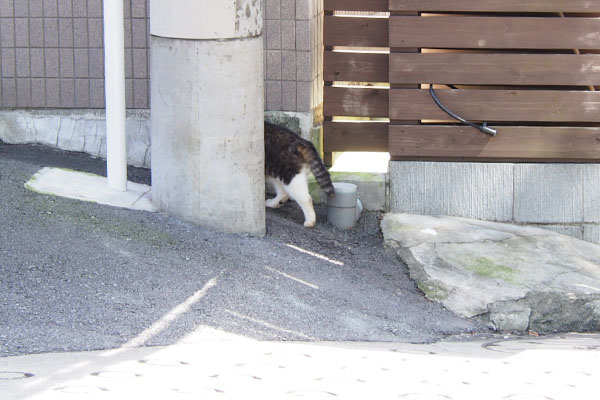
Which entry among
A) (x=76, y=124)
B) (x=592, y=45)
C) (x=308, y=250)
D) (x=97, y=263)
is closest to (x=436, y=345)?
(x=308, y=250)

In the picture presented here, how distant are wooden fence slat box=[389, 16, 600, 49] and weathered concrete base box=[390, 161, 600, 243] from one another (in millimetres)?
1079

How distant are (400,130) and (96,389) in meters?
4.69

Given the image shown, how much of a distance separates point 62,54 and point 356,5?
2.80 m

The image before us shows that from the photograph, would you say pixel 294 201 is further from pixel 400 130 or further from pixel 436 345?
pixel 436 345

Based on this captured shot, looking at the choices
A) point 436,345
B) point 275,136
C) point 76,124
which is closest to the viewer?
point 436,345

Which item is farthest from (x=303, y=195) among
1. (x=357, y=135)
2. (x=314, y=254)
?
(x=357, y=135)

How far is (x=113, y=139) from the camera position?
7605 mm

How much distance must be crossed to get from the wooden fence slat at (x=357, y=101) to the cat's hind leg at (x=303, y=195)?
1027mm

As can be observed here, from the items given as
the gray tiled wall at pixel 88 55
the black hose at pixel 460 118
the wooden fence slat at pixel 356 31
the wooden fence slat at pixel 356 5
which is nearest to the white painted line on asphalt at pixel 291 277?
the gray tiled wall at pixel 88 55

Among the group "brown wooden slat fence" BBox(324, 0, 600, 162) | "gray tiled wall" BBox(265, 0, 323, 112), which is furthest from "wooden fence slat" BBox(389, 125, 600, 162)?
"gray tiled wall" BBox(265, 0, 323, 112)

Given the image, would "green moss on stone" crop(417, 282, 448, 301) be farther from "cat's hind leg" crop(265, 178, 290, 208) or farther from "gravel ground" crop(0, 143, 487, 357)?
"cat's hind leg" crop(265, 178, 290, 208)

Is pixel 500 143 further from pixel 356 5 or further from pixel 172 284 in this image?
pixel 172 284

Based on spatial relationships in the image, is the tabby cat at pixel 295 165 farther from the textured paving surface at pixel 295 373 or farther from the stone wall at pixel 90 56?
the textured paving surface at pixel 295 373

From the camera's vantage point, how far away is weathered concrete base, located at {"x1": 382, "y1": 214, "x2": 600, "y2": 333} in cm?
684
